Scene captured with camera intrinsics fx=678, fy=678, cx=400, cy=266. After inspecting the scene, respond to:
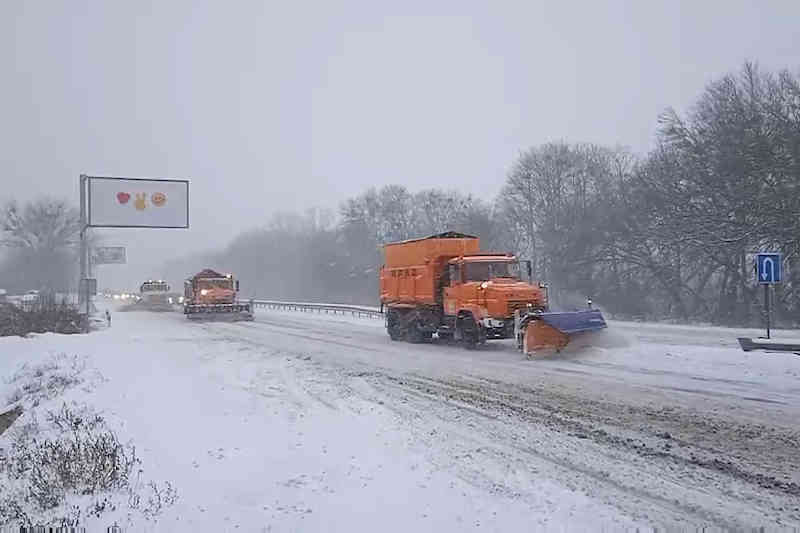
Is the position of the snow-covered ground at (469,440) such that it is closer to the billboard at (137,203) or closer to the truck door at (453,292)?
the truck door at (453,292)

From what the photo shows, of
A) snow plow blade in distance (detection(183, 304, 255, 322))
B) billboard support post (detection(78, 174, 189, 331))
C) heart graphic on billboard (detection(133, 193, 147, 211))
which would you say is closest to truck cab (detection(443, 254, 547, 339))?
snow plow blade in distance (detection(183, 304, 255, 322))

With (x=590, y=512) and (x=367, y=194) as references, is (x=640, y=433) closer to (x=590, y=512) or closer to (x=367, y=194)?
(x=590, y=512)

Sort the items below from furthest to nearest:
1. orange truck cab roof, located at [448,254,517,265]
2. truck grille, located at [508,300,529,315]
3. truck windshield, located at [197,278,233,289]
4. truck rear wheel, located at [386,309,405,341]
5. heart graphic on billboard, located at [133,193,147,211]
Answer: truck windshield, located at [197,278,233,289] < heart graphic on billboard, located at [133,193,147,211] < truck rear wheel, located at [386,309,405,341] < orange truck cab roof, located at [448,254,517,265] < truck grille, located at [508,300,529,315]

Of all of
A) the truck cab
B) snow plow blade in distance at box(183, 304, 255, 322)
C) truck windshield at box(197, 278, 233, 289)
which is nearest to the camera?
Result: the truck cab

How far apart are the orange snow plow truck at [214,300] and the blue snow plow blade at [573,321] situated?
1001 inches

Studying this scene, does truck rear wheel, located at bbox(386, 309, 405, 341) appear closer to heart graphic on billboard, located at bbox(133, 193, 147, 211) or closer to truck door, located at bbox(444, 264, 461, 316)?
truck door, located at bbox(444, 264, 461, 316)

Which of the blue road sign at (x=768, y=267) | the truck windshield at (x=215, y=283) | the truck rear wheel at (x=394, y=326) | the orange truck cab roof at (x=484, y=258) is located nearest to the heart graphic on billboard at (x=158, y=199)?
the truck windshield at (x=215, y=283)

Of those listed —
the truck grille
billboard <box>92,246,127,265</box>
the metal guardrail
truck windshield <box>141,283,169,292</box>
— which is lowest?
the metal guardrail

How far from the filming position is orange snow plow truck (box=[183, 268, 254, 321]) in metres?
39.0

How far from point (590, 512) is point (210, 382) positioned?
943cm

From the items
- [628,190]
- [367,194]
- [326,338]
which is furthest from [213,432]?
[367,194]

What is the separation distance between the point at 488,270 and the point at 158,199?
87.4ft

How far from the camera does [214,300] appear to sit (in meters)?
39.7

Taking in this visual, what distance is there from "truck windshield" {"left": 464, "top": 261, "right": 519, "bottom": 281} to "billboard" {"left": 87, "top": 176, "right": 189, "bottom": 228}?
84.5 feet
